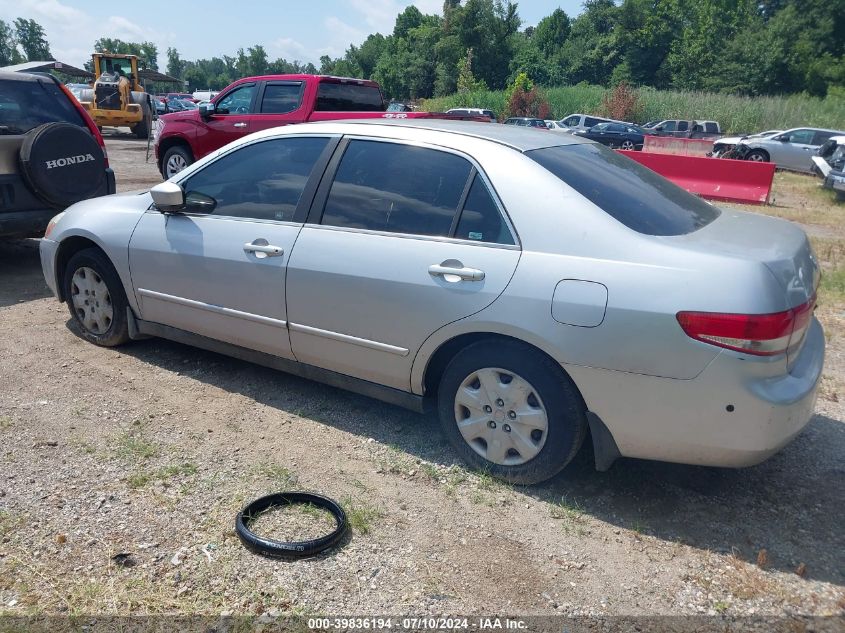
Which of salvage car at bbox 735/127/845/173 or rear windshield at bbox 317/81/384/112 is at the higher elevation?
rear windshield at bbox 317/81/384/112

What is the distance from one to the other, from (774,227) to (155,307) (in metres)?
3.66

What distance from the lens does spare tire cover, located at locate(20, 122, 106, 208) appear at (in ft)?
19.9

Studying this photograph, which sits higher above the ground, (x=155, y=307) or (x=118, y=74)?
(x=118, y=74)

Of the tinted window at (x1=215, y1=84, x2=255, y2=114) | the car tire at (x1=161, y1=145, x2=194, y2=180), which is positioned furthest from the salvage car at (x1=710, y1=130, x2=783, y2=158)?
the car tire at (x1=161, y1=145, x2=194, y2=180)

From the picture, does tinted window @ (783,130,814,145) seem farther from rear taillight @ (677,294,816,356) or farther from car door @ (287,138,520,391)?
rear taillight @ (677,294,816,356)

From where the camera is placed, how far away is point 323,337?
3.73 meters

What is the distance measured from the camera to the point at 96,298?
15.9 ft

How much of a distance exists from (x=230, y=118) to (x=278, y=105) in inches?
39.6

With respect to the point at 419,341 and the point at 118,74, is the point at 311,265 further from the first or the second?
the point at 118,74

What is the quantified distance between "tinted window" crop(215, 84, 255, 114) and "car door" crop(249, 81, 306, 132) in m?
0.24

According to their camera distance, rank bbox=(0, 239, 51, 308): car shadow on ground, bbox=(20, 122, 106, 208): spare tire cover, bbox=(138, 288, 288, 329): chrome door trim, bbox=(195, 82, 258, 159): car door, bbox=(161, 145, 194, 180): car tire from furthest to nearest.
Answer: bbox=(161, 145, 194, 180): car tire < bbox=(195, 82, 258, 159): car door < bbox=(0, 239, 51, 308): car shadow on ground < bbox=(20, 122, 106, 208): spare tire cover < bbox=(138, 288, 288, 329): chrome door trim

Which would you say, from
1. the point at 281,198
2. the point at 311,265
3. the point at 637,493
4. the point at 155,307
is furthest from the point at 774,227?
the point at 155,307

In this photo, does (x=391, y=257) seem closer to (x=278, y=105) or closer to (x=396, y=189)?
(x=396, y=189)

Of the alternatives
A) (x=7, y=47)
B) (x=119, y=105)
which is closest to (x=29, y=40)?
(x=7, y=47)
